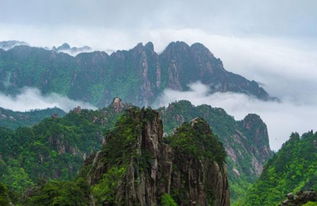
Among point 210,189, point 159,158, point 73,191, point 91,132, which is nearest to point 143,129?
point 159,158

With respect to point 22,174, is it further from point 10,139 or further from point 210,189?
point 210,189

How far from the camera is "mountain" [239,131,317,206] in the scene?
140975 millimetres

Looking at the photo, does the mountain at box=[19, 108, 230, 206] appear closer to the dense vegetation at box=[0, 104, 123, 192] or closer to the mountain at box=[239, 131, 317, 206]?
the mountain at box=[239, 131, 317, 206]

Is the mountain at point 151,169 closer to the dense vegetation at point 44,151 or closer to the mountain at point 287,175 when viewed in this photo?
the mountain at point 287,175

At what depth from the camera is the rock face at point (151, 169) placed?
64562 millimetres

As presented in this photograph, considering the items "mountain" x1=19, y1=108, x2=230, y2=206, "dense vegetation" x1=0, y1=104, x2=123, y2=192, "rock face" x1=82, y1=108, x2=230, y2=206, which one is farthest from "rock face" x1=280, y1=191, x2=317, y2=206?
"dense vegetation" x1=0, y1=104, x2=123, y2=192

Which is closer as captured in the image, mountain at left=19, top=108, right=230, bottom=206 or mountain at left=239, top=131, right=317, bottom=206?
mountain at left=19, top=108, right=230, bottom=206

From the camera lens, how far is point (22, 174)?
13900 centimetres

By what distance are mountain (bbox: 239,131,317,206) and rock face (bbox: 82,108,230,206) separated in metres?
56.4

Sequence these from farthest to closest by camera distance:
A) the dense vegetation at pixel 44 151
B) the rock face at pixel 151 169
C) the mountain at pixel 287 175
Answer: the mountain at pixel 287 175 → the dense vegetation at pixel 44 151 → the rock face at pixel 151 169

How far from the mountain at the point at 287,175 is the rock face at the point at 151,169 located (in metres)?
56.4

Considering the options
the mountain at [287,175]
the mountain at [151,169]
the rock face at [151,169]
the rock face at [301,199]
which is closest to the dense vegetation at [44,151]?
the mountain at [287,175]

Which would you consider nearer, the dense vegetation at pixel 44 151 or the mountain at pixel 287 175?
the dense vegetation at pixel 44 151

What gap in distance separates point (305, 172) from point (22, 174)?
271ft
